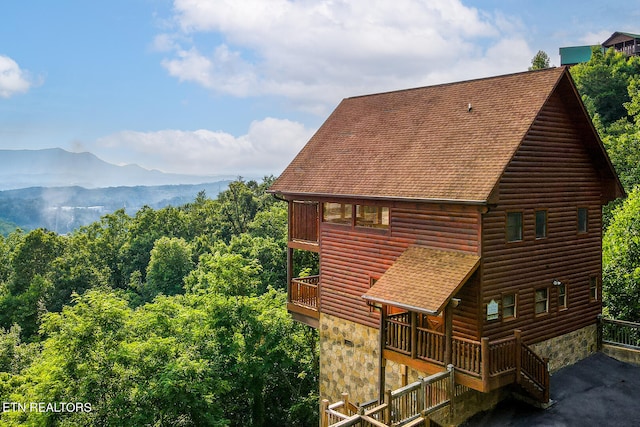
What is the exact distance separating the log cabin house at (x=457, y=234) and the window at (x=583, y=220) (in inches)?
2.5

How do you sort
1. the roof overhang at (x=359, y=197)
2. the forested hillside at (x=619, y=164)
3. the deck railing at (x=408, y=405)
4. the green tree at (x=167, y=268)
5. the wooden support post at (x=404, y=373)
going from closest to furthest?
the deck railing at (x=408, y=405) < the roof overhang at (x=359, y=197) < the wooden support post at (x=404, y=373) < the forested hillside at (x=619, y=164) < the green tree at (x=167, y=268)

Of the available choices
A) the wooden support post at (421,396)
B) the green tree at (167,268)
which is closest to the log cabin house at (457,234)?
the wooden support post at (421,396)

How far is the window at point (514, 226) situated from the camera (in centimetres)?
1416

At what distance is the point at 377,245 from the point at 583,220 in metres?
6.79

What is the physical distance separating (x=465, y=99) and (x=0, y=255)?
55881mm

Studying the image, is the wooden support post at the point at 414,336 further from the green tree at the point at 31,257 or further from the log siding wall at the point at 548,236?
the green tree at the point at 31,257

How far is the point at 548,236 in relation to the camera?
15367 millimetres

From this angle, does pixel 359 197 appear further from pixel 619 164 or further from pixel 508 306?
pixel 619 164

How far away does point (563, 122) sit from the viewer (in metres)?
15.5

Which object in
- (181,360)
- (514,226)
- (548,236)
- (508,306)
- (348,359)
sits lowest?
(181,360)

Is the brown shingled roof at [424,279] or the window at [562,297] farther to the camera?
the window at [562,297]

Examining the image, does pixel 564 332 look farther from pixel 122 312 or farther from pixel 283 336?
pixel 122 312

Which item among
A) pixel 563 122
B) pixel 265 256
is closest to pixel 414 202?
pixel 563 122

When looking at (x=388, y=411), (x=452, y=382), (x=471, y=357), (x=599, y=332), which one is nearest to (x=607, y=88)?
(x=599, y=332)
